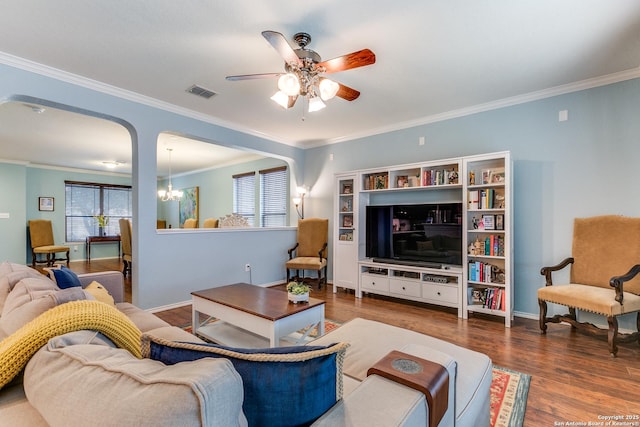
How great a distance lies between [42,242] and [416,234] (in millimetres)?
8149

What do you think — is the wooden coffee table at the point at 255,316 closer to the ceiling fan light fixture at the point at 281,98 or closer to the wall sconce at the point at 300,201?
the ceiling fan light fixture at the point at 281,98

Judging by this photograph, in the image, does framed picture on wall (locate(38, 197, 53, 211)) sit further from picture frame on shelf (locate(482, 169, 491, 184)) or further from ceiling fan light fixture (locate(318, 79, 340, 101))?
picture frame on shelf (locate(482, 169, 491, 184))

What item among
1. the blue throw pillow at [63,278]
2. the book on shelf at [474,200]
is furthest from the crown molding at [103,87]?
the book on shelf at [474,200]

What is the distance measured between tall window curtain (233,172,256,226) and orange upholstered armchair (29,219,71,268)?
3.99m

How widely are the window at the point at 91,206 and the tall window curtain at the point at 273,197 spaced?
4.92 m

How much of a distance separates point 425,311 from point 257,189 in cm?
443

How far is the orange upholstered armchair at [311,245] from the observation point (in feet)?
16.3

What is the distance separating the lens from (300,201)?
5680mm

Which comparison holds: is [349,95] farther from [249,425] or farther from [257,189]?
[257,189]

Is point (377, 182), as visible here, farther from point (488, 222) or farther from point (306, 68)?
point (306, 68)

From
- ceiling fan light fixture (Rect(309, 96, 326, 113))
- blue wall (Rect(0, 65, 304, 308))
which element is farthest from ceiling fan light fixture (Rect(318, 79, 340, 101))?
blue wall (Rect(0, 65, 304, 308))

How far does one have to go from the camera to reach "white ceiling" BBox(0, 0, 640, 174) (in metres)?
2.10

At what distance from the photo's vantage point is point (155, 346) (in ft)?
2.66

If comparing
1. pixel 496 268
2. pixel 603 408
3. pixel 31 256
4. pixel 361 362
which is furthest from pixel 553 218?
pixel 31 256
